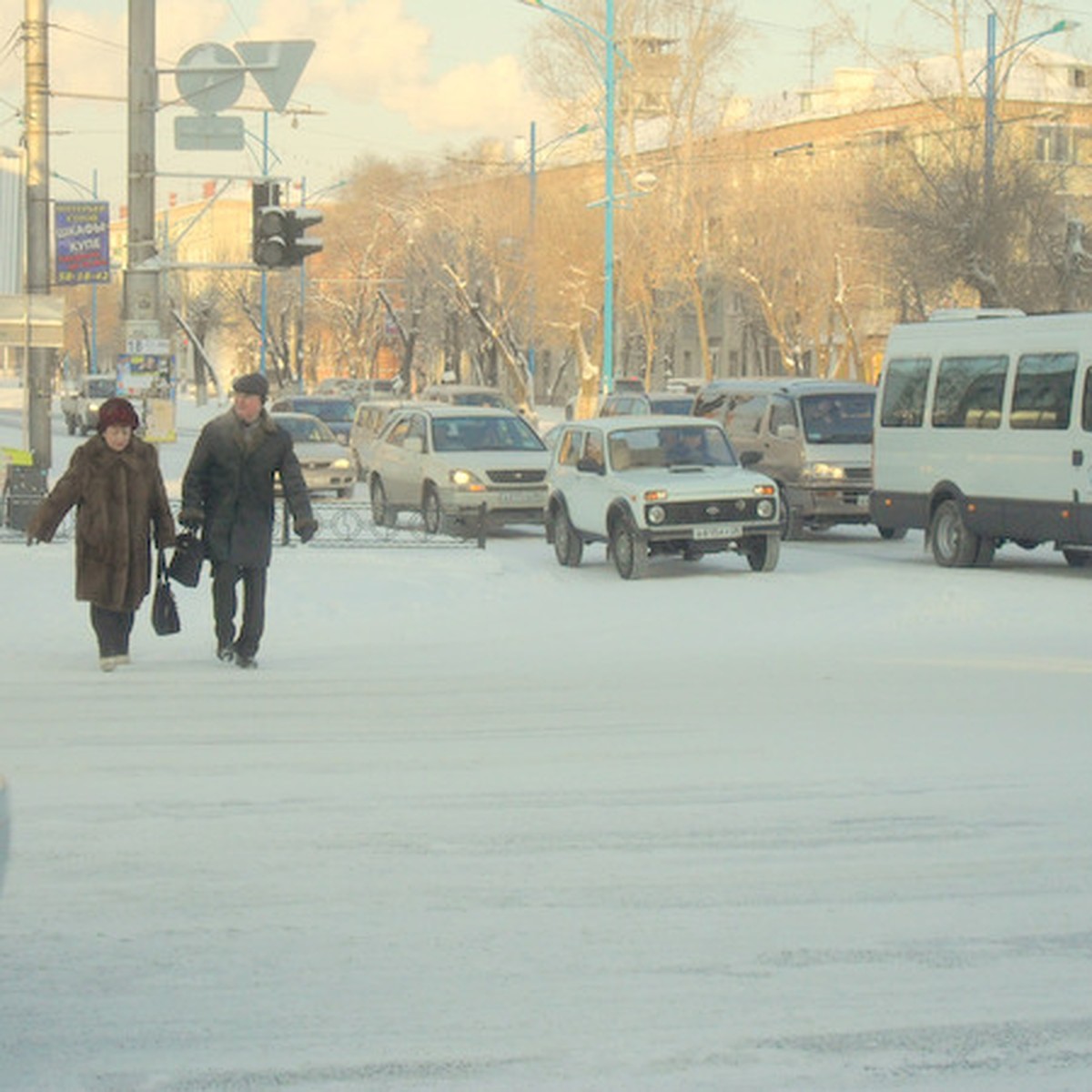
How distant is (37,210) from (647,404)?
15.5 metres

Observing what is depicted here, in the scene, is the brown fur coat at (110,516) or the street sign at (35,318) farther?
the street sign at (35,318)

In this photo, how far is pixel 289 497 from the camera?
1333 centimetres

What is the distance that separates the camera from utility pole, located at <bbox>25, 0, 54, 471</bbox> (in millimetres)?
26469

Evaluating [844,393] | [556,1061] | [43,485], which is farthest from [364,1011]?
[844,393]

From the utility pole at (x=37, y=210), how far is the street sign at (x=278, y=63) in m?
4.96

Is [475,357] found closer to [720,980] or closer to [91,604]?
[91,604]

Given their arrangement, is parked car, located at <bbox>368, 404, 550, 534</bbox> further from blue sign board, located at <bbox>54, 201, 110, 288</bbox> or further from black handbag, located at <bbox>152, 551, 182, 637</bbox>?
black handbag, located at <bbox>152, 551, 182, 637</bbox>

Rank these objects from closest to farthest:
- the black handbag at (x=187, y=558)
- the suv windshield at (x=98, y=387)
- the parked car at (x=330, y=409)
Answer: the black handbag at (x=187, y=558) → the parked car at (x=330, y=409) → the suv windshield at (x=98, y=387)

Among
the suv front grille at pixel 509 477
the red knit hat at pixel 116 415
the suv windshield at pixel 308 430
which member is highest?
the red knit hat at pixel 116 415

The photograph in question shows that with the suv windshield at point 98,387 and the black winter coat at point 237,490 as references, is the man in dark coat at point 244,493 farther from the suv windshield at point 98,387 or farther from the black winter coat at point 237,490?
the suv windshield at point 98,387

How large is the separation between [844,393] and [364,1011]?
873 inches

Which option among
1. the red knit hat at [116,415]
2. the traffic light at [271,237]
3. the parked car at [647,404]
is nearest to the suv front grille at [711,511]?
the traffic light at [271,237]

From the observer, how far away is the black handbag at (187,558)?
520 inches

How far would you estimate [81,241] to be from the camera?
97.9 feet
